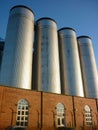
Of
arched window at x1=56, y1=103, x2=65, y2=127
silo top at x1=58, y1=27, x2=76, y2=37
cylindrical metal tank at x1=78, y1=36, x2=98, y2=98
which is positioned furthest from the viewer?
silo top at x1=58, y1=27, x2=76, y2=37

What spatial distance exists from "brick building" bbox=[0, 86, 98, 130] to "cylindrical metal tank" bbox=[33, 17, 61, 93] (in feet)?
17.1

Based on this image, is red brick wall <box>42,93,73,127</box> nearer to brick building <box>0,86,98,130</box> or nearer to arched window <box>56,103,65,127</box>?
brick building <box>0,86,98,130</box>

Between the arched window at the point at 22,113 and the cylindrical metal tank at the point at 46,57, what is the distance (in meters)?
8.04

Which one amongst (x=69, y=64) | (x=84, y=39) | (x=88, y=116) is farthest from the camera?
(x=84, y=39)

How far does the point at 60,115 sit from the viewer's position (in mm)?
21844

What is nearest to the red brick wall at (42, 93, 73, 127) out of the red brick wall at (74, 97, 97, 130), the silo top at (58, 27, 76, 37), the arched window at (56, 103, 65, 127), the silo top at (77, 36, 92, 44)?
the arched window at (56, 103, 65, 127)

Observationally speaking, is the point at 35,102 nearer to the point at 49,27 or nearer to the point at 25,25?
the point at 25,25

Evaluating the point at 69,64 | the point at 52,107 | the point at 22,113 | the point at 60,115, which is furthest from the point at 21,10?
the point at 60,115

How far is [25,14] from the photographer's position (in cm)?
3177

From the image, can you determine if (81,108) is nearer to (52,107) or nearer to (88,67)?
(52,107)

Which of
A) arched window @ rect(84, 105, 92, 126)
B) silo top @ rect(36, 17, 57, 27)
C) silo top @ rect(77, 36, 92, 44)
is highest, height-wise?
silo top @ rect(36, 17, 57, 27)

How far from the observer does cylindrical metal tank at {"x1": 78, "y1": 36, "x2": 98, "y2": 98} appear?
1337 inches

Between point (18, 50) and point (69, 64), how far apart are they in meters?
12.2

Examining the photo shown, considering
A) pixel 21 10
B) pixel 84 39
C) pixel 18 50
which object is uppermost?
pixel 21 10
